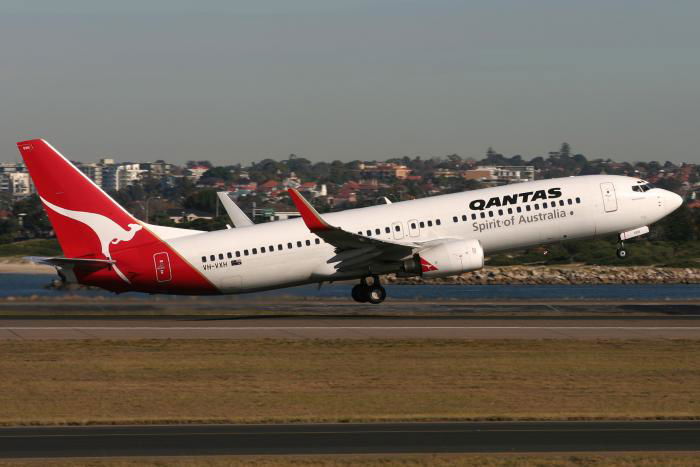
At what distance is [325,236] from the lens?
48.8 metres

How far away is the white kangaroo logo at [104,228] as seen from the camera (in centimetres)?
4956

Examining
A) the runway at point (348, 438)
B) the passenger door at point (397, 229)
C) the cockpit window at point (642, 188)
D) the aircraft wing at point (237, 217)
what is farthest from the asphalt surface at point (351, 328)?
the runway at point (348, 438)

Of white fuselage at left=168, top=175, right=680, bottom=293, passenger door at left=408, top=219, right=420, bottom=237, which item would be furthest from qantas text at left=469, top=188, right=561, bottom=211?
passenger door at left=408, top=219, right=420, bottom=237

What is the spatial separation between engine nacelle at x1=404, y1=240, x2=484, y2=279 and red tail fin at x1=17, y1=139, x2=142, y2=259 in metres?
13.0

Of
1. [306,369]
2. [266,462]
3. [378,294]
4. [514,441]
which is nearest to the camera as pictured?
[266,462]

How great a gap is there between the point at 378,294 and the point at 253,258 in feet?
20.3

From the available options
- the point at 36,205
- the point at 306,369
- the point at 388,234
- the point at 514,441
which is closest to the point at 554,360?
the point at 306,369

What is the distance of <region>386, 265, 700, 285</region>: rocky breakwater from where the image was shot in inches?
4454

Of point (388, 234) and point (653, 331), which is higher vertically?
point (388, 234)

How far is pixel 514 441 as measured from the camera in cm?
2288

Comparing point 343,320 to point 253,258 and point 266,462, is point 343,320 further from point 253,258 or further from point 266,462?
point 266,462

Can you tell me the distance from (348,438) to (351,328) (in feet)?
71.6

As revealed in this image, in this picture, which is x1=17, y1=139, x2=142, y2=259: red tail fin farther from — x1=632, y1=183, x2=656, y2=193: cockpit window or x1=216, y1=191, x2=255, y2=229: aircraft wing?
x1=632, y1=183, x2=656, y2=193: cockpit window

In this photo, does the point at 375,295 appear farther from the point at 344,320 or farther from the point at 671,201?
the point at 671,201
